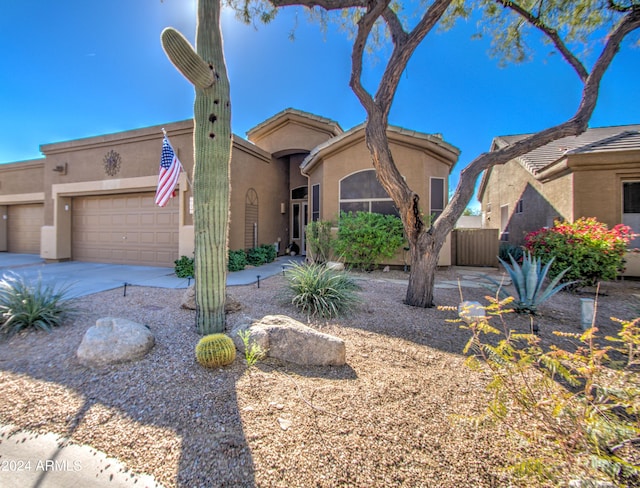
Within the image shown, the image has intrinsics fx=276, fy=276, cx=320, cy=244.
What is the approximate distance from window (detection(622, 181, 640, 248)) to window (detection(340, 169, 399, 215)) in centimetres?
667

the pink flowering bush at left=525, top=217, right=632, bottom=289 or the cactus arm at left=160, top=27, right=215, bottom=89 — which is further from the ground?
the cactus arm at left=160, top=27, right=215, bottom=89

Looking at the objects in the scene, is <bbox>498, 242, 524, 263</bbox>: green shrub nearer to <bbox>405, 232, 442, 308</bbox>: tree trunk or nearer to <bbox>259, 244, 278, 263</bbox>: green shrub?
<bbox>405, 232, 442, 308</bbox>: tree trunk

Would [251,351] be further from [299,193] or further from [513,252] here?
[513,252]

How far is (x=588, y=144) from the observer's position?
8.90 metres

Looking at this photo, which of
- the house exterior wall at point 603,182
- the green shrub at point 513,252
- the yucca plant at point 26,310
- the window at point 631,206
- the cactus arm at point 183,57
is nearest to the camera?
the cactus arm at point 183,57

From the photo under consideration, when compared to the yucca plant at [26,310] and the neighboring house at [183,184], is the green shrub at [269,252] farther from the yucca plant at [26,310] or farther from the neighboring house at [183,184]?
the yucca plant at [26,310]

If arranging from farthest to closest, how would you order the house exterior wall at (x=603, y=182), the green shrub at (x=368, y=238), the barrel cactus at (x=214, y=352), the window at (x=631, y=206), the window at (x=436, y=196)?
the window at (x=436, y=196)
the green shrub at (x=368, y=238)
the window at (x=631, y=206)
the house exterior wall at (x=603, y=182)
the barrel cactus at (x=214, y=352)

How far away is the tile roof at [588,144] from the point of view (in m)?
8.23

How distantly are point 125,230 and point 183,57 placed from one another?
9.34 metres

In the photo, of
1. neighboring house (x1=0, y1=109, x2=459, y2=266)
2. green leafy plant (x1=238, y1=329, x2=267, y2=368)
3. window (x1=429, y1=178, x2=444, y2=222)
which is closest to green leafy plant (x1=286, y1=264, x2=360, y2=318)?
green leafy plant (x1=238, y1=329, x2=267, y2=368)

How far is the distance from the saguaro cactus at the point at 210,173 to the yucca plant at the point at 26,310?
93.1 inches

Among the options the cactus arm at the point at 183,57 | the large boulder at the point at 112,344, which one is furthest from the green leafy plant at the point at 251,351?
the cactus arm at the point at 183,57

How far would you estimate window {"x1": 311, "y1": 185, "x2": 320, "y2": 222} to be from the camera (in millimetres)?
10308

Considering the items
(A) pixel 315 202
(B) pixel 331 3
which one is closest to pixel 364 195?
(A) pixel 315 202
